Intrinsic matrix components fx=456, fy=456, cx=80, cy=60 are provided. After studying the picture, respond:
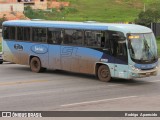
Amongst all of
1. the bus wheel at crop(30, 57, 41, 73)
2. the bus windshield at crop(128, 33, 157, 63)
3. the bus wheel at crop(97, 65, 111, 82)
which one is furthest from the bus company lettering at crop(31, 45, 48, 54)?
the bus windshield at crop(128, 33, 157, 63)

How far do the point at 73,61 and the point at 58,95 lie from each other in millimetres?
5722

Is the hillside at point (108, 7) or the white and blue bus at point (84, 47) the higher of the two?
the hillside at point (108, 7)

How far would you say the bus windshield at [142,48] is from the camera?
19.5 m

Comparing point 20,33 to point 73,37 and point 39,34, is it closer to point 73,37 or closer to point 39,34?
point 39,34

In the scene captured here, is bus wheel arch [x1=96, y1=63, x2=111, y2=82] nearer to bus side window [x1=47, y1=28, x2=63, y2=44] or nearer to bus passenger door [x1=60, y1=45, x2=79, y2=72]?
bus passenger door [x1=60, y1=45, x2=79, y2=72]

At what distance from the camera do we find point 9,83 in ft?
63.6

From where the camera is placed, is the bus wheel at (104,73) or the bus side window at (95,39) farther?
the bus side window at (95,39)

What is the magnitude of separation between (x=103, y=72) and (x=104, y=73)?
0.10 metres

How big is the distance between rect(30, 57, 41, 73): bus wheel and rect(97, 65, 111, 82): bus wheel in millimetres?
4265

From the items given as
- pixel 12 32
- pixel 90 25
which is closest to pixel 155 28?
pixel 12 32

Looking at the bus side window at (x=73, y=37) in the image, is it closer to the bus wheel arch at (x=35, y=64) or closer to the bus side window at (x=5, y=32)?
the bus wheel arch at (x=35, y=64)

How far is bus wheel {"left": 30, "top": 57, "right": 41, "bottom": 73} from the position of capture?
935 inches

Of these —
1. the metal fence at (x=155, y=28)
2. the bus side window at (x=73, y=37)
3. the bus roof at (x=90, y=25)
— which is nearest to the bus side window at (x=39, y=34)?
the bus roof at (x=90, y=25)

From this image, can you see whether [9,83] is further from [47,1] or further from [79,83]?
[47,1]
